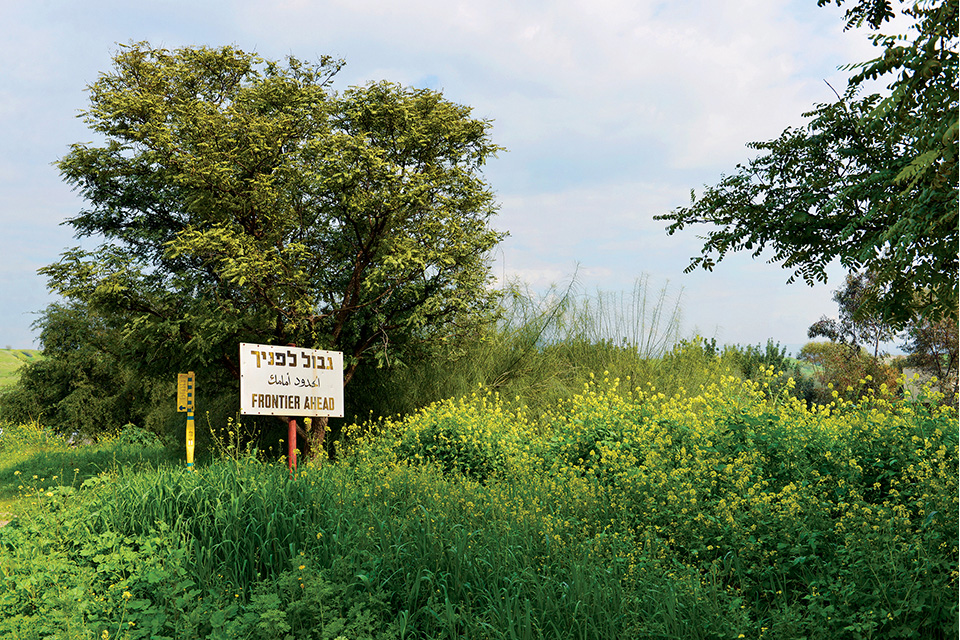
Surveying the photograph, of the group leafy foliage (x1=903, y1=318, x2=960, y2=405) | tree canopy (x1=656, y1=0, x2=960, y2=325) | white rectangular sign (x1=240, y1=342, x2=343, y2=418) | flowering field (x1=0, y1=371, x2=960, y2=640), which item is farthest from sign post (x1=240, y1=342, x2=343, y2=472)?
leafy foliage (x1=903, y1=318, x2=960, y2=405)

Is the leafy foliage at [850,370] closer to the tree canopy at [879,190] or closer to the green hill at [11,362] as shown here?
the tree canopy at [879,190]

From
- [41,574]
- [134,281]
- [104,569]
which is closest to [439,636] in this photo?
[104,569]

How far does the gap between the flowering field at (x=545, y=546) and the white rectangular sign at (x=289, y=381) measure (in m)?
1.46

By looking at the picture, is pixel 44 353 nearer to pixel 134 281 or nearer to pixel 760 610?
pixel 134 281

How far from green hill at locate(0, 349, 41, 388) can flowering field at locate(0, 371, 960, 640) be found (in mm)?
18545

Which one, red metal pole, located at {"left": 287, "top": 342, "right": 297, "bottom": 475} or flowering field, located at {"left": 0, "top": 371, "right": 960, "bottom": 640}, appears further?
red metal pole, located at {"left": 287, "top": 342, "right": 297, "bottom": 475}

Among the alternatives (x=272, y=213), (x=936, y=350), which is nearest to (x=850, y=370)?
(x=936, y=350)

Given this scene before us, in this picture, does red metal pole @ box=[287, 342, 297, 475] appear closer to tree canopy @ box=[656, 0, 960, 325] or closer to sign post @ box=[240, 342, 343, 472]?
sign post @ box=[240, 342, 343, 472]

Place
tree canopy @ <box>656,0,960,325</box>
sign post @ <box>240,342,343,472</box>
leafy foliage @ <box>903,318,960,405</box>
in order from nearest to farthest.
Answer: tree canopy @ <box>656,0,960,325</box>, sign post @ <box>240,342,343,472</box>, leafy foliage @ <box>903,318,960,405</box>

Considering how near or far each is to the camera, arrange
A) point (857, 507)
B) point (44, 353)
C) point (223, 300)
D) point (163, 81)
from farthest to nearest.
→ point (44, 353)
point (163, 81)
point (223, 300)
point (857, 507)

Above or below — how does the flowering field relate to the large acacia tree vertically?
below

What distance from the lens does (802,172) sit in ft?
17.8

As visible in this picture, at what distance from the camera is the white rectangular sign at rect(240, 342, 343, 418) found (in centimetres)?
726

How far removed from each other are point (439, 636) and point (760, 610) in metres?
1.69
